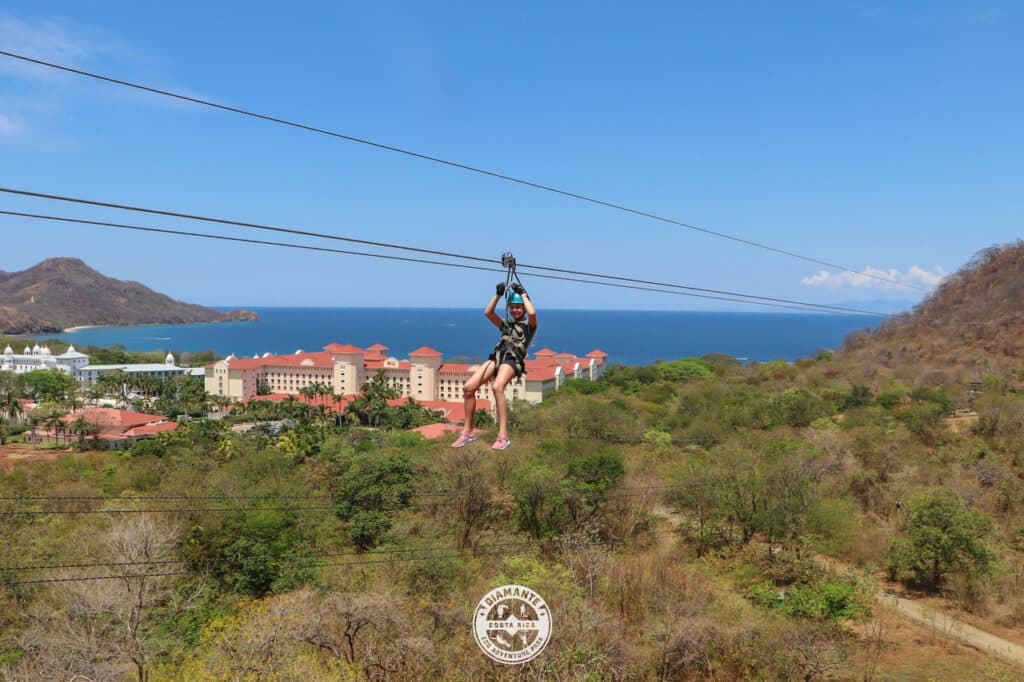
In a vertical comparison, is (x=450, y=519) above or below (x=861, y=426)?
below

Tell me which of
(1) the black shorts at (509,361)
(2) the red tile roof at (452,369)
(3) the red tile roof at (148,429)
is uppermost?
(1) the black shorts at (509,361)

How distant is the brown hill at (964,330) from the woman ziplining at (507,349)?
42.4 m

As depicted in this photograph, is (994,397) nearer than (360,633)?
No

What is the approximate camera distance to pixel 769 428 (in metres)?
34.8

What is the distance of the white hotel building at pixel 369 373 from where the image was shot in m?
71.2

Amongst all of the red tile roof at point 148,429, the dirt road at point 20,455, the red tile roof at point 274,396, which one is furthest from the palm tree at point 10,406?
the red tile roof at point 274,396

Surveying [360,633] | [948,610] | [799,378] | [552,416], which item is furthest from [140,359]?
[948,610]

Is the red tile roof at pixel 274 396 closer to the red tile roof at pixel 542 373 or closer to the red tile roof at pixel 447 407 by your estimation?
the red tile roof at pixel 447 407

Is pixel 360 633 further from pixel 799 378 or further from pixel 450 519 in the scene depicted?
pixel 799 378

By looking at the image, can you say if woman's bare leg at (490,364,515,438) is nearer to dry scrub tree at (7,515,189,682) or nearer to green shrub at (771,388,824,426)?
dry scrub tree at (7,515,189,682)

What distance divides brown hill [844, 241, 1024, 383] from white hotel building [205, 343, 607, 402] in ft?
96.2

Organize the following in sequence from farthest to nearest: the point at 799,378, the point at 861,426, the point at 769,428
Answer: the point at 799,378 < the point at 769,428 < the point at 861,426

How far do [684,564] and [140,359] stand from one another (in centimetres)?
12002

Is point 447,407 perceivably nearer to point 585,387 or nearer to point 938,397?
point 585,387
